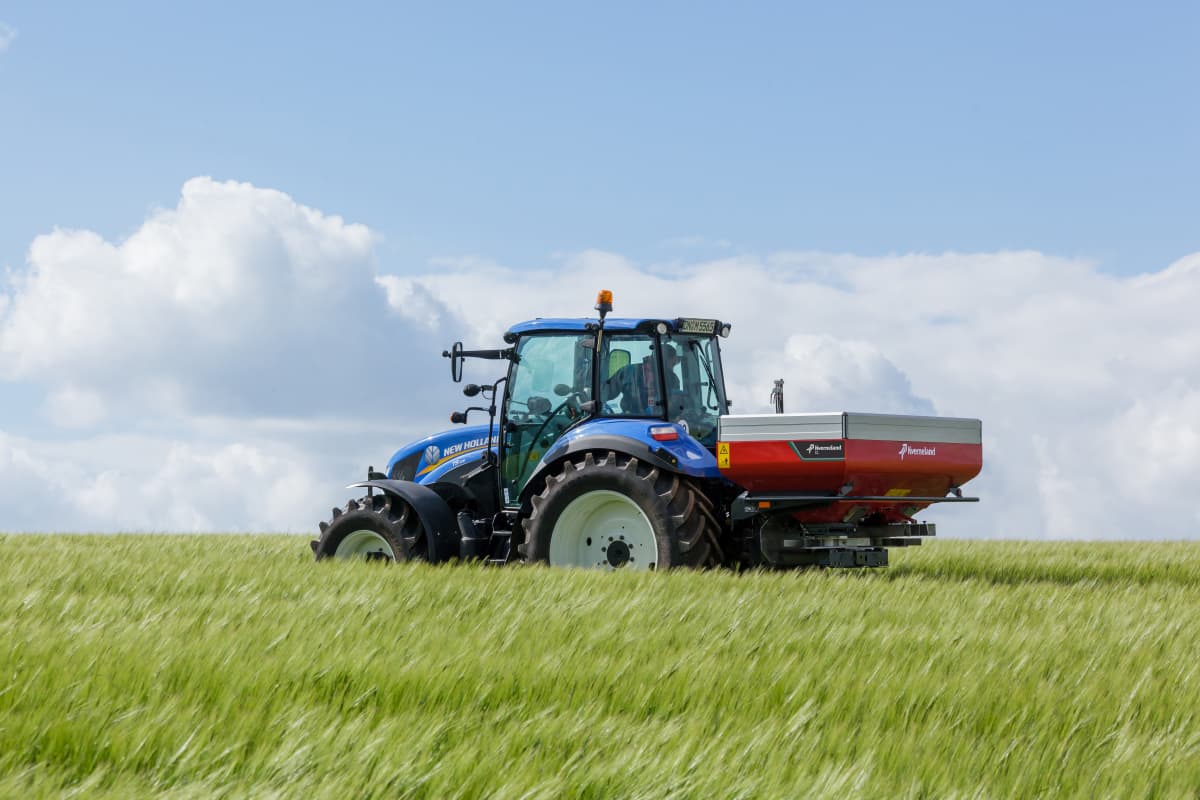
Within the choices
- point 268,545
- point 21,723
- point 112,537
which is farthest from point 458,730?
point 112,537

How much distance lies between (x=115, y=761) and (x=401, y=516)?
22.1ft

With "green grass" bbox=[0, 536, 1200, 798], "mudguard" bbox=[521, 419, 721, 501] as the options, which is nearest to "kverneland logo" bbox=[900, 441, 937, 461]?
"mudguard" bbox=[521, 419, 721, 501]

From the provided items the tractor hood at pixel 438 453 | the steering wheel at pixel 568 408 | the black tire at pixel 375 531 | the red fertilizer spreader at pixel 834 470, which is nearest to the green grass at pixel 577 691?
the red fertilizer spreader at pixel 834 470

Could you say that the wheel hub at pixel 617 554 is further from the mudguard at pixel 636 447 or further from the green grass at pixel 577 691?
the green grass at pixel 577 691

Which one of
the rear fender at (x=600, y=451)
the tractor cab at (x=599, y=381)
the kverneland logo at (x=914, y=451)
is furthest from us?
the tractor cab at (x=599, y=381)

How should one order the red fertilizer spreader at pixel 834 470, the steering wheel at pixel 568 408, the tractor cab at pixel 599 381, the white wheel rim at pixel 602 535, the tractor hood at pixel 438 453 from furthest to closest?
the tractor hood at pixel 438 453 < the steering wheel at pixel 568 408 < the tractor cab at pixel 599 381 < the white wheel rim at pixel 602 535 < the red fertilizer spreader at pixel 834 470

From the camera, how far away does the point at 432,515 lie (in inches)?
385

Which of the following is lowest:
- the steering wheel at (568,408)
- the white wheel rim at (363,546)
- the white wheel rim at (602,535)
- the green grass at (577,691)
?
the green grass at (577,691)

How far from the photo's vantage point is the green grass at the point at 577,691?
3170mm

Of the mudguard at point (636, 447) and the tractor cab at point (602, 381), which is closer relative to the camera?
the mudguard at point (636, 447)

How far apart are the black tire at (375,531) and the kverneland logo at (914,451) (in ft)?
12.8

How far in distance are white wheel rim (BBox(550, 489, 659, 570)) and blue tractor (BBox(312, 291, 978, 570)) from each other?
0.01 metres

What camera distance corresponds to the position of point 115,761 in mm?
3275

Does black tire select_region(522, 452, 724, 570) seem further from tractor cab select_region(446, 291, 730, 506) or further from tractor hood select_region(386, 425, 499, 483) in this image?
tractor hood select_region(386, 425, 499, 483)
